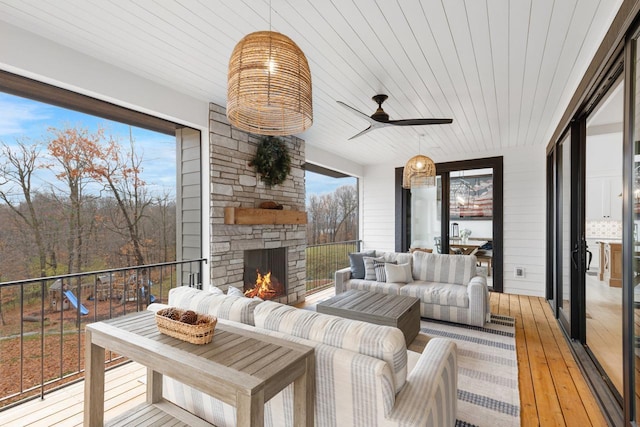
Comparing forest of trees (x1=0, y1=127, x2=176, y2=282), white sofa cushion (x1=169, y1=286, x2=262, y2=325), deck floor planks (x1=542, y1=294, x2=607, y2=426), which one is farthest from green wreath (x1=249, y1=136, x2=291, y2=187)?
deck floor planks (x1=542, y1=294, x2=607, y2=426)

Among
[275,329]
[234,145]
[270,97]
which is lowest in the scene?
[275,329]

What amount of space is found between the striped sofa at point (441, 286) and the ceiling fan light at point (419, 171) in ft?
3.65

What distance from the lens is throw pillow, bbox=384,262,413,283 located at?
14.6 ft

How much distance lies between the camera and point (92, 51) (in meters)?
2.53

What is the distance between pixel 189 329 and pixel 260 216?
2.70 m

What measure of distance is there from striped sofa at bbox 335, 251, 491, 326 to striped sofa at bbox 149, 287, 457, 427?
2.33 meters

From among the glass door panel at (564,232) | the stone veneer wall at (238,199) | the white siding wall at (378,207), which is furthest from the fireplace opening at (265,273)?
the glass door panel at (564,232)

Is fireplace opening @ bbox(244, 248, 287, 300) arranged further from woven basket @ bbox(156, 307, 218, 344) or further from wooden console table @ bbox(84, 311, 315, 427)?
woven basket @ bbox(156, 307, 218, 344)

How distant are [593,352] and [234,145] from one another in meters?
4.32

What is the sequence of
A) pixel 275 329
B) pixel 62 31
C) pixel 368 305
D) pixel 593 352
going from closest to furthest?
pixel 275 329 → pixel 62 31 → pixel 593 352 → pixel 368 305

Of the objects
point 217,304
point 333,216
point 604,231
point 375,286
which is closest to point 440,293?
point 375,286

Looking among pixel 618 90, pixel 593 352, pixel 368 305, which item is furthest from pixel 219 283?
pixel 618 90

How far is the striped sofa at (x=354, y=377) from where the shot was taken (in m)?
1.24

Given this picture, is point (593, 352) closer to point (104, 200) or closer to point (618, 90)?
point (618, 90)
